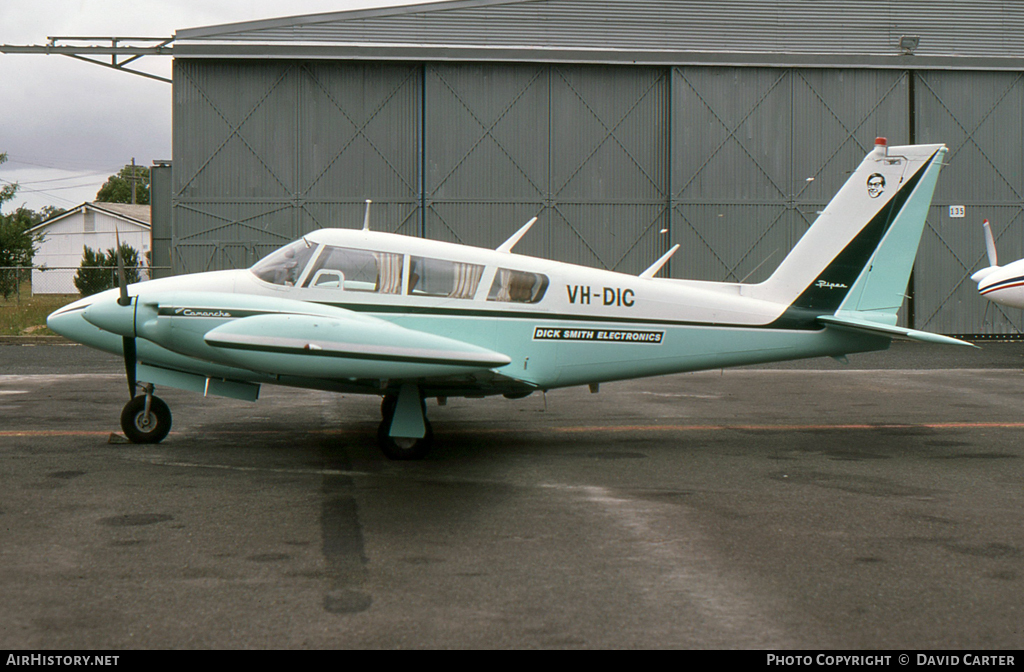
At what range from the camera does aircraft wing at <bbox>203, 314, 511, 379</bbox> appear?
24.2 ft

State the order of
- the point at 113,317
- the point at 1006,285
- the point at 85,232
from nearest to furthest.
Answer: the point at 113,317 < the point at 1006,285 < the point at 85,232

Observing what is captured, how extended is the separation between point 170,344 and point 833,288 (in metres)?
6.87

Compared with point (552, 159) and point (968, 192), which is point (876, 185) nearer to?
point (552, 159)

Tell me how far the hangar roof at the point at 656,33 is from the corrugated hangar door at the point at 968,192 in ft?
2.52

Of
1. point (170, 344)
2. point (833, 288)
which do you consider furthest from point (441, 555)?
point (833, 288)

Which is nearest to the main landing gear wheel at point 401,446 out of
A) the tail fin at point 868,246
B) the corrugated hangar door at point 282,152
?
the tail fin at point 868,246

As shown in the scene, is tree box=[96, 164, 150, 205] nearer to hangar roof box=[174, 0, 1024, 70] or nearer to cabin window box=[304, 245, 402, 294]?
hangar roof box=[174, 0, 1024, 70]

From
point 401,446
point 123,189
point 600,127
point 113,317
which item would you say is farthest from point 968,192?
point 123,189

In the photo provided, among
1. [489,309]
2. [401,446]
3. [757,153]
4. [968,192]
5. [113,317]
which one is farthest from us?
[968,192]

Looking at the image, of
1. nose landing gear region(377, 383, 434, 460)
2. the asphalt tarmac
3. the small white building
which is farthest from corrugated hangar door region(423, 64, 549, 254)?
the small white building

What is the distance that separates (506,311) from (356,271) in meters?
1.53

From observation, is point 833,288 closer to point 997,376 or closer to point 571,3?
point 997,376

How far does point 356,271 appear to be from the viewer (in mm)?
8688
